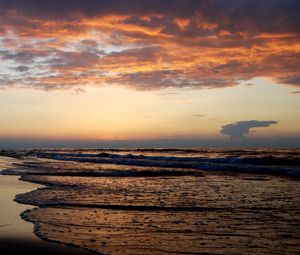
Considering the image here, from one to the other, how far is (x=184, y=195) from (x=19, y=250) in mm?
7381

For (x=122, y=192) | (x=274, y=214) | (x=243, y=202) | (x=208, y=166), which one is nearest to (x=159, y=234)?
(x=274, y=214)

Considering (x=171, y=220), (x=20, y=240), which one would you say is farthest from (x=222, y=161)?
(x=20, y=240)

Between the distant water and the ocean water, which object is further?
the distant water

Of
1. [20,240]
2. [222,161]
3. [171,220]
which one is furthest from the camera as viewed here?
[222,161]

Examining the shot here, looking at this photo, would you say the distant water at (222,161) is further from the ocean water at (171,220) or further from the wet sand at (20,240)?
the wet sand at (20,240)

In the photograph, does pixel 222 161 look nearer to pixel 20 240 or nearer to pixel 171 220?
pixel 171 220

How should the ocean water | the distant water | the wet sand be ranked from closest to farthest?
the wet sand, the ocean water, the distant water

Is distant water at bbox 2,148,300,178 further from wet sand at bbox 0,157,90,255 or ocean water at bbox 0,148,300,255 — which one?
wet sand at bbox 0,157,90,255

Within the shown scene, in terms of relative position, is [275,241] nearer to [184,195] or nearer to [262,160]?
[184,195]

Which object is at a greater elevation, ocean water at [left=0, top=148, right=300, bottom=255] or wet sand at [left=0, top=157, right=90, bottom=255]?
ocean water at [left=0, top=148, right=300, bottom=255]

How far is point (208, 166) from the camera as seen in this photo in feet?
106

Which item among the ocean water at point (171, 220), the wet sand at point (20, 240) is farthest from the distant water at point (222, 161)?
the wet sand at point (20, 240)

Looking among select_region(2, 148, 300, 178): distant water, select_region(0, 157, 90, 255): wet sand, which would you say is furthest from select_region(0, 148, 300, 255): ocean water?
select_region(2, 148, 300, 178): distant water

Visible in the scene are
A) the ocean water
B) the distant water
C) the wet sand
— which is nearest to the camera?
the wet sand
